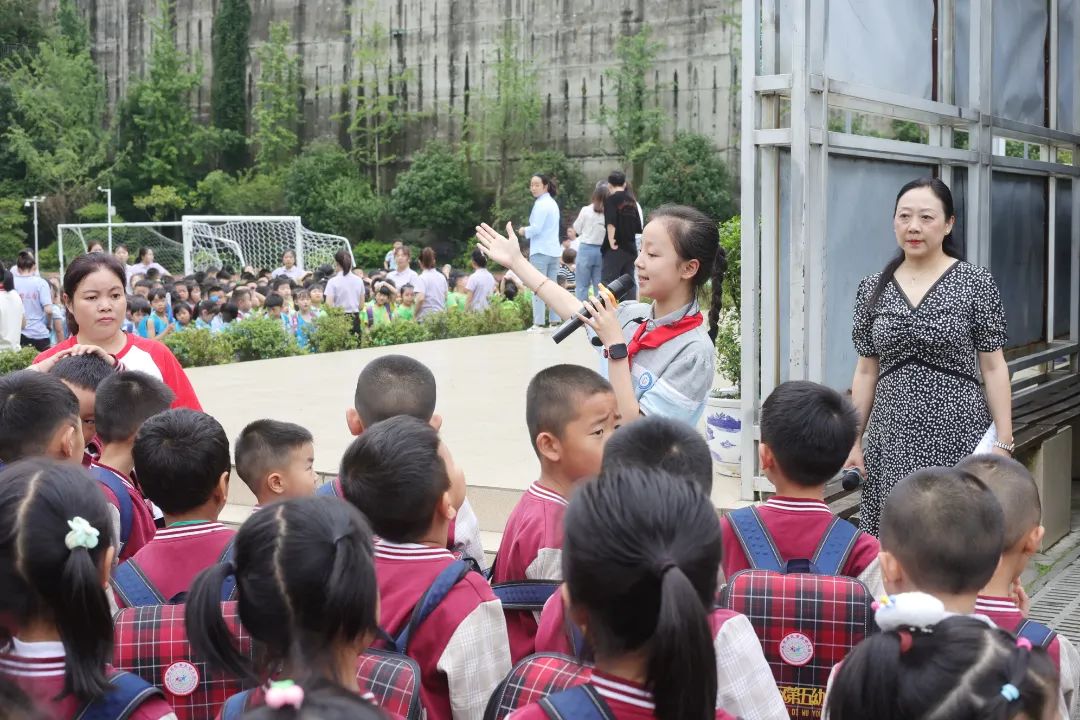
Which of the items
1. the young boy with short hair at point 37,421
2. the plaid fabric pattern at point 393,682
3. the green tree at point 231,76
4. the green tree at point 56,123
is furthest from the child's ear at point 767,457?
the green tree at point 231,76

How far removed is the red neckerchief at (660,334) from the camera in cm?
377

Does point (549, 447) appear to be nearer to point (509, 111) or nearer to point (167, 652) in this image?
point (167, 652)

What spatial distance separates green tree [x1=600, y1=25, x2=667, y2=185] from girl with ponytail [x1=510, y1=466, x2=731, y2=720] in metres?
31.5

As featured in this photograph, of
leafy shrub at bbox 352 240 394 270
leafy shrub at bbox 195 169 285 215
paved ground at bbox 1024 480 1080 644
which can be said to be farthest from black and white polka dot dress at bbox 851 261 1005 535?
leafy shrub at bbox 195 169 285 215

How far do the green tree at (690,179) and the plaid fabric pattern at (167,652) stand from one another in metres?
28.3

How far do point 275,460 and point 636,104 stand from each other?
3089 centimetres

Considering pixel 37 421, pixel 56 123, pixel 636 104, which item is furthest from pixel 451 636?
Answer: pixel 56 123

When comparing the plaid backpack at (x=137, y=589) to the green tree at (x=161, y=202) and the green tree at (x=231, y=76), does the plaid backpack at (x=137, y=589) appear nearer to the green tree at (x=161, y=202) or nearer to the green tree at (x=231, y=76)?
the green tree at (x=161, y=202)

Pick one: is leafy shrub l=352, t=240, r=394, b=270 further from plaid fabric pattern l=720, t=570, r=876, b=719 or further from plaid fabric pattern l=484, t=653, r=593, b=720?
plaid fabric pattern l=484, t=653, r=593, b=720

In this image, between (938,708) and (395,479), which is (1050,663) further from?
(395,479)

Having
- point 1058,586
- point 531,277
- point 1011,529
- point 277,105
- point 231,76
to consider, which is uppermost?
point 231,76

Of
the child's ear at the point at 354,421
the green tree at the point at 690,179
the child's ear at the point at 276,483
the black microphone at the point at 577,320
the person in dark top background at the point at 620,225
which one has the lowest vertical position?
the child's ear at the point at 276,483

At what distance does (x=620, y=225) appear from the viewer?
441 inches

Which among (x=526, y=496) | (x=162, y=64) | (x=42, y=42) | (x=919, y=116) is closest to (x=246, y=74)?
(x=162, y=64)
